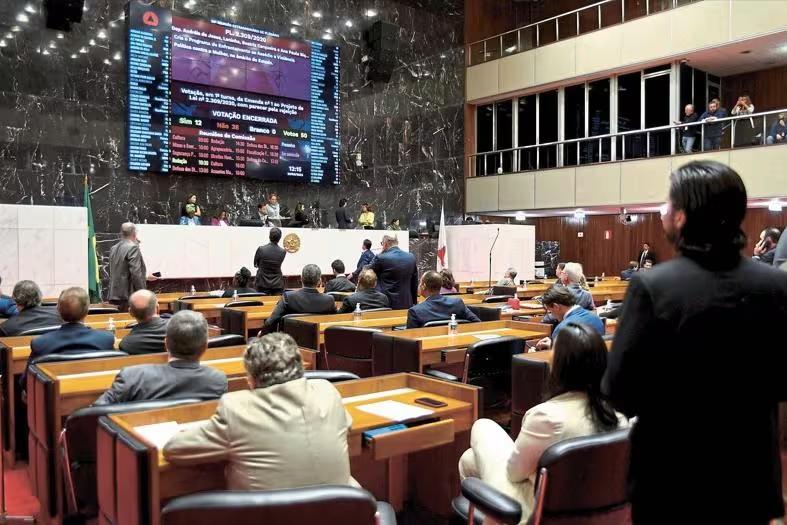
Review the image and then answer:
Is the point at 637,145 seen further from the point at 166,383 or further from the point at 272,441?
the point at 272,441

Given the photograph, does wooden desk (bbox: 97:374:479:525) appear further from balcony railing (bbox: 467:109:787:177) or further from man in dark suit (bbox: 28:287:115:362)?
balcony railing (bbox: 467:109:787:177)

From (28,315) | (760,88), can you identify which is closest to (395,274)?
(28,315)

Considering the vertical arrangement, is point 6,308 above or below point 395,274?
below

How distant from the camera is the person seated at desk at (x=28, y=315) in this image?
16.2 ft

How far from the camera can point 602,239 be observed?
17.2 m

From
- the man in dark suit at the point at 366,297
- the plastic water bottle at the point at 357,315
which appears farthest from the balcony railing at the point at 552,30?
the plastic water bottle at the point at 357,315

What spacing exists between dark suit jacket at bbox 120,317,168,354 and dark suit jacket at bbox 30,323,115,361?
0.43ft

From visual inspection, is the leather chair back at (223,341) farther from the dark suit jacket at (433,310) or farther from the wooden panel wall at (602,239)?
the wooden panel wall at (602,239)

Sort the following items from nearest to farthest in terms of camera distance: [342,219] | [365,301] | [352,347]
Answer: [352,347] → [365,301] → [342,219]

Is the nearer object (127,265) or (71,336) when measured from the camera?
(71,336)

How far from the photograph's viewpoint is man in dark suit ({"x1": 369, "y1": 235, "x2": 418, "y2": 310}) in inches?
287

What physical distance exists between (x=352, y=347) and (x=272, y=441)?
10.5 ft

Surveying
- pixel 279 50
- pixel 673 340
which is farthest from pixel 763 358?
pixel 279 50

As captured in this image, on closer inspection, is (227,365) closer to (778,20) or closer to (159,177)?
(159,177)
